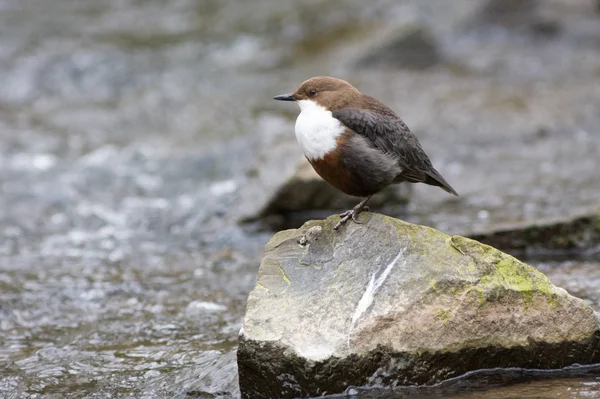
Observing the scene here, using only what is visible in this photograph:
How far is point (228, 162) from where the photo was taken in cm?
878

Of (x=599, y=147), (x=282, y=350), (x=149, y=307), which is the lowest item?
(x=599, y=147)

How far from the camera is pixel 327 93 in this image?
14.1 feet

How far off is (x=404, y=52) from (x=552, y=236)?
654 centimetres

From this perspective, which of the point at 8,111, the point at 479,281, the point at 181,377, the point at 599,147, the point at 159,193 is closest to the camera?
the point at 479,281

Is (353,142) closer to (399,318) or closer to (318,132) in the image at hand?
(318,132)

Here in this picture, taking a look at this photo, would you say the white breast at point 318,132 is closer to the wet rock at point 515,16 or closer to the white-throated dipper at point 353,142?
the white-throated dipper at point 353,142

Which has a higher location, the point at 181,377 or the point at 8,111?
the point at 8,111

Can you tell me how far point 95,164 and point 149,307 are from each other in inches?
153

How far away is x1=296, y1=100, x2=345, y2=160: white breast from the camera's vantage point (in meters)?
4.08

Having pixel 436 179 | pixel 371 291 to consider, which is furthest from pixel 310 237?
pixel 436 179

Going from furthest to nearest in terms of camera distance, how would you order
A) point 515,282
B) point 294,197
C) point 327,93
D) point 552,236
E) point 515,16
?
point 515,16 < point 294,197 < point 552,236 < point 327,93 < point 515,282

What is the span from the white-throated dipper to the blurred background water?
1055 millimetres

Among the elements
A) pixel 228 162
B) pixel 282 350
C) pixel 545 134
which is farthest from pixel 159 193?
pixel 282 350

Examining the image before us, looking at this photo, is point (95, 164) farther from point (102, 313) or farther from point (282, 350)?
point (282, 350)
